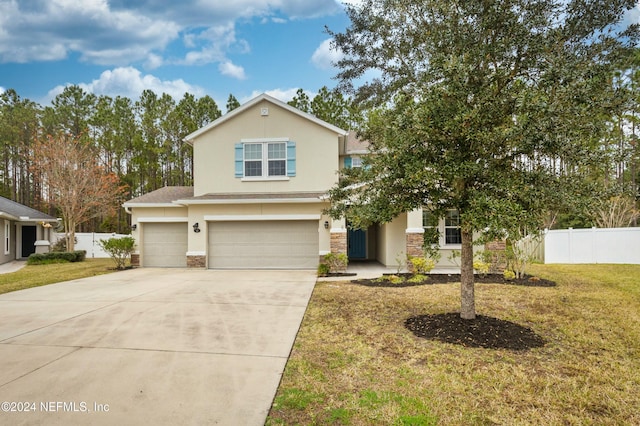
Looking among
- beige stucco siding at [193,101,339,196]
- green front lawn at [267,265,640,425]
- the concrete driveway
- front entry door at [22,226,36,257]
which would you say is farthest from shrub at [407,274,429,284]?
front entry door at [22,226,36,257]

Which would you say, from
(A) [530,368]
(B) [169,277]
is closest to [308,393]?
(A) [530,368]

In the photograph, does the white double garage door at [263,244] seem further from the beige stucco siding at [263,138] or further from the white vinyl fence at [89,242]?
the white vinyl fence at [89,242]

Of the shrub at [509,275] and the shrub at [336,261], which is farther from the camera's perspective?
the shrub at [336,261]

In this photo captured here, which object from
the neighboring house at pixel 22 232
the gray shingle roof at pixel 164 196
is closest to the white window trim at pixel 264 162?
the gray shingle roof at pixel 164 196

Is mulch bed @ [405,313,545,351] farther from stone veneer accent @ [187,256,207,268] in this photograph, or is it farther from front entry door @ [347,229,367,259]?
front entry door @ [347,229,367,259]

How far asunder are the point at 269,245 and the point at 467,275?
31.2 feet

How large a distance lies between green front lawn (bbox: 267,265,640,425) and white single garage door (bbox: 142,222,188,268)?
9705 mm

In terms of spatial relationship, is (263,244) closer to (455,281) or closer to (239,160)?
(239,160)

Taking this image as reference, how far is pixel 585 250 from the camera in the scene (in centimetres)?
1530

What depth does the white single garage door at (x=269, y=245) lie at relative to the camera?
47.1 feet

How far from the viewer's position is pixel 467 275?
601 cm

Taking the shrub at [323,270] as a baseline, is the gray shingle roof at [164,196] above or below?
above

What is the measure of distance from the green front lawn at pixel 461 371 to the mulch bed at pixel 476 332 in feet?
0.53

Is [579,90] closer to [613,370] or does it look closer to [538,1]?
[538,1]
